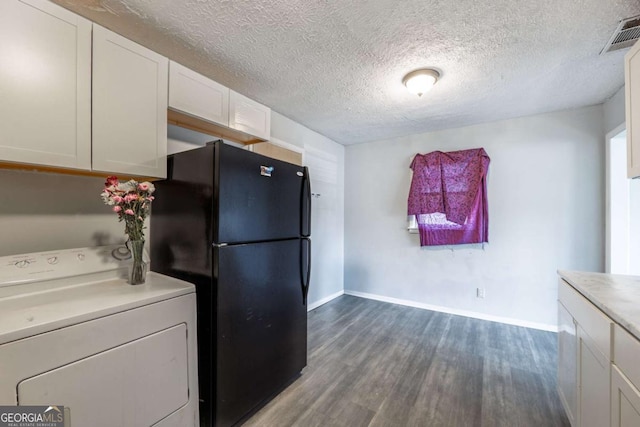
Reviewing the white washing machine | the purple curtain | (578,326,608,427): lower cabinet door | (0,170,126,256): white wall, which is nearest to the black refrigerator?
the white washing machine

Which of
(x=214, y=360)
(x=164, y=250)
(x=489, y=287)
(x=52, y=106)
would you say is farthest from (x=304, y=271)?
A: (x=489, y=287)

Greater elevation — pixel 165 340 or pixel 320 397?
pixel 165 340

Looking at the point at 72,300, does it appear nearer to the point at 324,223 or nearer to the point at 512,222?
the point at 324,223

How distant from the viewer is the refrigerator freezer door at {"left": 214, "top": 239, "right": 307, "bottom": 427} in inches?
56.0

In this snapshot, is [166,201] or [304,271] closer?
[166,201]

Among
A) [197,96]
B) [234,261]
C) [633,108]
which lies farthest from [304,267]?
[633,108]

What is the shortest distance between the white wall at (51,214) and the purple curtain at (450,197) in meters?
3.20

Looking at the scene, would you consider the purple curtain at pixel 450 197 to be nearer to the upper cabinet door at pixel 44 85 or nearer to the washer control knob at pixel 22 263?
the upper cabinet door at pixel 44 85

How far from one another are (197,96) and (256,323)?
5.31 feet

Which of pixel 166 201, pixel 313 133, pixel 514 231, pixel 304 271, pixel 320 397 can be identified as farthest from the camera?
pixel 313 133

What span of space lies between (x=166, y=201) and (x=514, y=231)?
3543 mm

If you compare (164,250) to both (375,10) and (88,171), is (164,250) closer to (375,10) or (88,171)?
(88,171)

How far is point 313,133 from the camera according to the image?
3.51 meters

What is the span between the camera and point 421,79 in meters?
2.01
